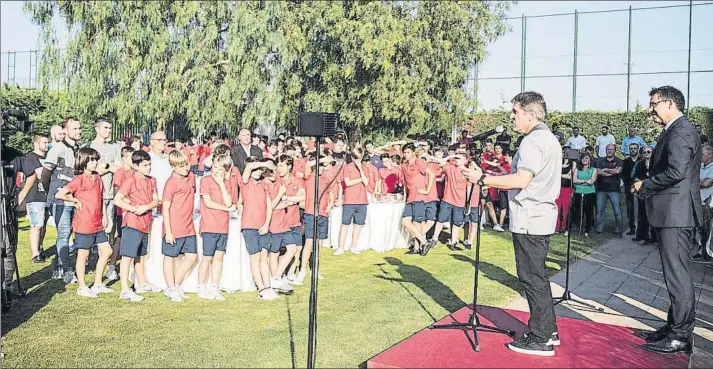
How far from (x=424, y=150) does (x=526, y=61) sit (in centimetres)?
1842

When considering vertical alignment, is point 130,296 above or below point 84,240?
below

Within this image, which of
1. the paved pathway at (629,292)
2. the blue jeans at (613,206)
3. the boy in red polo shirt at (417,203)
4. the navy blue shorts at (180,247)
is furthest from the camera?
the blue jeans at (613,206)

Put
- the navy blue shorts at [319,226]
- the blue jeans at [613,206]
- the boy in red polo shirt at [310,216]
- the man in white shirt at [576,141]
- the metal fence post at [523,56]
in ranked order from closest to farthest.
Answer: the boy in red polo shirt at [310,216]
the navy blue shorts at [319,226]
the blue jeans at [613,206]
the man in white shirt at [576,141]
the metal fence post at [523,56]

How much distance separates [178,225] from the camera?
25.3 feet

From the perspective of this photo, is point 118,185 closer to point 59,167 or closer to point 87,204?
point 87,204

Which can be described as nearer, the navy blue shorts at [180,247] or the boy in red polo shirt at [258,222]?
the navy blue shorts at [180,247]

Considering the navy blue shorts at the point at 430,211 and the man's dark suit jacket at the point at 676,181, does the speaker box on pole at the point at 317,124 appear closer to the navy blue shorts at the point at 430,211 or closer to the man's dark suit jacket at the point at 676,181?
the man's dark suit jacket at the point at 676,181

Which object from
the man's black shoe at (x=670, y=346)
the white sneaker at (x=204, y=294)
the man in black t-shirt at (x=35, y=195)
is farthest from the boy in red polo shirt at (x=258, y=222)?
the man's black shoe at (x=670, y=346)

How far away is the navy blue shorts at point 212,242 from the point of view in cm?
793

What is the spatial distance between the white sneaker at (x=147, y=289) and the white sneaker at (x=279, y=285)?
144cm

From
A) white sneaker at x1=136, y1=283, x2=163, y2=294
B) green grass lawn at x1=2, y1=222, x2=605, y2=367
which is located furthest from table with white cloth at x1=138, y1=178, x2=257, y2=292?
green grass lawn at x1=2, y1=222, x2=605, y2=367

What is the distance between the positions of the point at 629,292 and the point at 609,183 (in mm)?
7016

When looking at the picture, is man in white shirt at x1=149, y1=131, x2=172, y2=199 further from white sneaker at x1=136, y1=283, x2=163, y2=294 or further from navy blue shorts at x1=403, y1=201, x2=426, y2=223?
navy blue shorts at x1=403, y1=201, x2=426, y2=223

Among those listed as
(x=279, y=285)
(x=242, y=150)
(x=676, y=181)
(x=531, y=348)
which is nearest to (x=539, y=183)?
(x=676, y=181)
